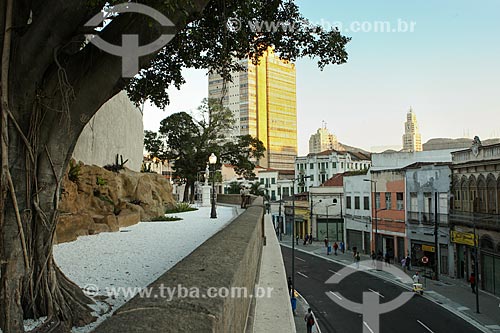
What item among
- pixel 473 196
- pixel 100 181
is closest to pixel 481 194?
pixel 473 196

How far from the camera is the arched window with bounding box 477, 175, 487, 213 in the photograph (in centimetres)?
2470

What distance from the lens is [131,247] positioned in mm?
9508

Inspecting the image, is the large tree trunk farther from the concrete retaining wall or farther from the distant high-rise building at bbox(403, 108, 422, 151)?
the distant high-rise building at bbox(403, 108, 422, 151)

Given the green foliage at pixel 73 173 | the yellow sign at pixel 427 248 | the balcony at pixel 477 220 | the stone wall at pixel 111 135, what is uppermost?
the stone wall at pixel 111 135

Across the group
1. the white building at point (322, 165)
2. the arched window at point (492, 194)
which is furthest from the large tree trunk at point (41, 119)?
the white building at point (322, 165)

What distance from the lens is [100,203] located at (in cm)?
1366

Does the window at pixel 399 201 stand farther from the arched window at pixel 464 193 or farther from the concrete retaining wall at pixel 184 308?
the concrete retaining wall at pixel 184 308

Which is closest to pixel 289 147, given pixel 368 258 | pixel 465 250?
pixel 368 258

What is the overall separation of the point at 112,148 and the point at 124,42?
16.7m

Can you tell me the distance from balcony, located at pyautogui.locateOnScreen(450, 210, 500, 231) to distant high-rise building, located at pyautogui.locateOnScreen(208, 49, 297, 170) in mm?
78179

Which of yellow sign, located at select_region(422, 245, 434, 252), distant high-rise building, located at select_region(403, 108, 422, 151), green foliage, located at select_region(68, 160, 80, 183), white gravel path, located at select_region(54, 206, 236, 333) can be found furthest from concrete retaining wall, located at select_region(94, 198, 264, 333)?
distant high-rise building, located at select_region(403, 108, 422, 151)

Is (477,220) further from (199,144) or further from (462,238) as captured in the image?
(199,144)

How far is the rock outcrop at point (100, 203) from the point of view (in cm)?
1065

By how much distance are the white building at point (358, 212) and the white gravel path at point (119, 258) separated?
93.3ft
